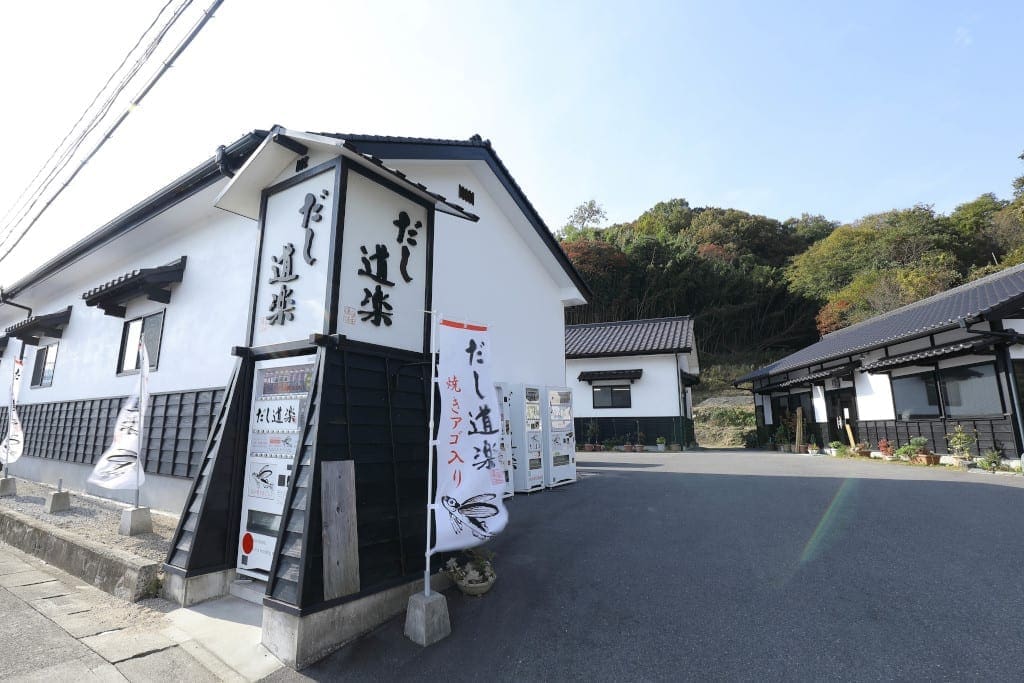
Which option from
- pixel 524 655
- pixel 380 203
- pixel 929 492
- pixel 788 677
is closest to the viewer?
pixel 788 677

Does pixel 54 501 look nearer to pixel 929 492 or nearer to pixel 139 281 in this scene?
pixel 139 281

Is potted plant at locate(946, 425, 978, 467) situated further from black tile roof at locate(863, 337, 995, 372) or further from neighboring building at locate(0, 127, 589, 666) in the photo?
neighboring building at locate(0, 127, 589, 666)

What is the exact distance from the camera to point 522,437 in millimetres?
8852

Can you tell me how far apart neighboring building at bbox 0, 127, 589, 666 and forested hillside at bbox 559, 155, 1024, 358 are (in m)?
20.8

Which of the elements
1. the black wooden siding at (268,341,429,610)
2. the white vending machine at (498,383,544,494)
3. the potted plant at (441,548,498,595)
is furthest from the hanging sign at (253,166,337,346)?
the white vending machine at (498,383,544,494)

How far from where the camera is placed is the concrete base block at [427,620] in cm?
348

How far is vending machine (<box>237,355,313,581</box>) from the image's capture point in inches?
Answer: 175

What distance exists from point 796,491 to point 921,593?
4.37 m

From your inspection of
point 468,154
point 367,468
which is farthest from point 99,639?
point 468,154

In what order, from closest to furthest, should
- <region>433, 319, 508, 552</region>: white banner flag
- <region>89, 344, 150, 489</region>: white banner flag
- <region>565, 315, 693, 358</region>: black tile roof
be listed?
<region>433, 319, 508, 552</region>: white banner flag, <region>89, 344, 150, 489</region>: white banner flag, <region>565, 315, 693, 358</region>: black tile roof

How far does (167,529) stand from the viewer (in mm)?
6008

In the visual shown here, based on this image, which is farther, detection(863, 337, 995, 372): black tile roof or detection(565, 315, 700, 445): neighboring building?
detection(565, 315, 700, 445): neighboring building

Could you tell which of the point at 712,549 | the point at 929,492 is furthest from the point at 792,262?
the point at 712,549

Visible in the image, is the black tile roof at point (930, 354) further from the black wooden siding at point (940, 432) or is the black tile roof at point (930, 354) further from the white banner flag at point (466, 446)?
the white banner flag at point (466, 446)
